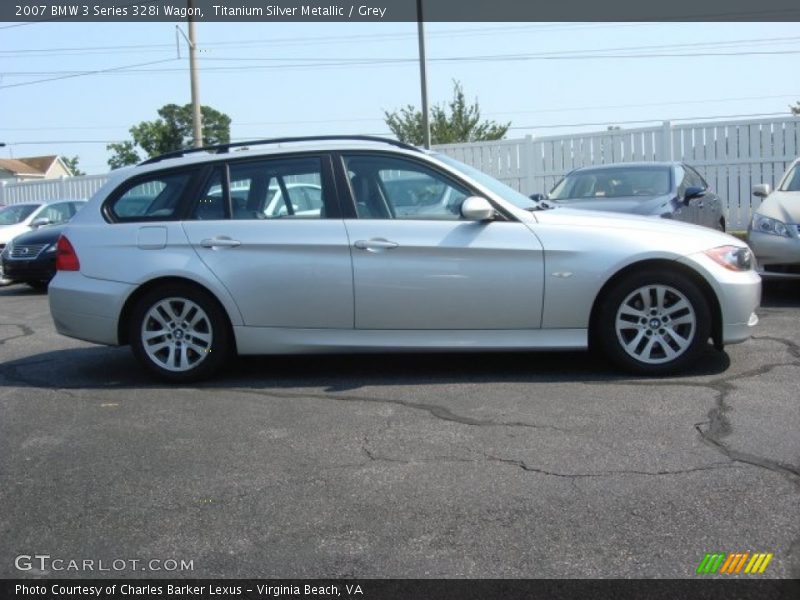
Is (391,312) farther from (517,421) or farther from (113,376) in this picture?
(113,376)

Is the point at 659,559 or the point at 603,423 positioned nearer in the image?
the point at 659,559

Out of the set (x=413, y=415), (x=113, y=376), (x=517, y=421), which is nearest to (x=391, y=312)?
(x=413, y=415)

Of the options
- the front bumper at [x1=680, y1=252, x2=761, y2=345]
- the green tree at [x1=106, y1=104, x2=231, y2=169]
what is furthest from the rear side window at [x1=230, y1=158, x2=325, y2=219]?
the green tree at [x1=106, y1=104, x2=231, y2=169]

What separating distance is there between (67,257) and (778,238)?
250 inches

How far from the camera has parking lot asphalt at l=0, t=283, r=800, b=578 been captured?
3311 millimetres

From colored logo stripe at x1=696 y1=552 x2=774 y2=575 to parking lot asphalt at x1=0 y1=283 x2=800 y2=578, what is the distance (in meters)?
0.03

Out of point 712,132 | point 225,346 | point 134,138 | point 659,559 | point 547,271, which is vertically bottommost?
point 659,559

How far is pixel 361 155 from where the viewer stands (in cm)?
615

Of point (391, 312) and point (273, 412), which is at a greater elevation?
point (391, 312)

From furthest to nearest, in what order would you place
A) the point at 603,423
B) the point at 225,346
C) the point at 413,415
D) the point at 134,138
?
the point at 134,138
the point at 225,346
the point at 413,415
the point at 603,423

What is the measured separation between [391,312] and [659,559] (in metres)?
3.04

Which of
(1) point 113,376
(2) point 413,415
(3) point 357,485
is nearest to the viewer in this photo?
(3) point 357,485
